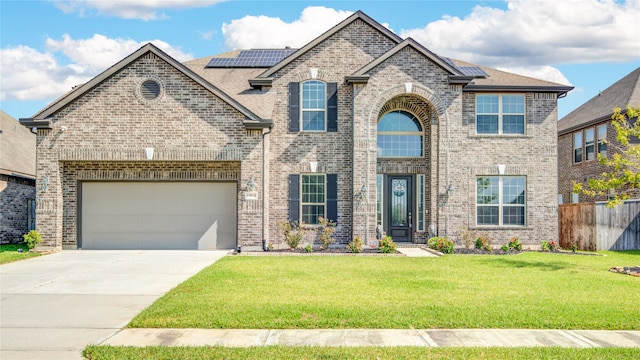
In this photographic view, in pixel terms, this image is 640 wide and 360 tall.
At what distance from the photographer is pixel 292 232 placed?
1962 centimetres

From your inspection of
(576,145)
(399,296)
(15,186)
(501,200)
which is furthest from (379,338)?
(576,145)

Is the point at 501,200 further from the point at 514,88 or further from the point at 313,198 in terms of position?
the point at 313,198

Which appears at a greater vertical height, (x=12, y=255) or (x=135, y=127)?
(x=135, y=127)

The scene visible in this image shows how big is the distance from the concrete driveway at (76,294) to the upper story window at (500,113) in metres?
10.4

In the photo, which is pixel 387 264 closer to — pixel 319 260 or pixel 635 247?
pixel 319 260

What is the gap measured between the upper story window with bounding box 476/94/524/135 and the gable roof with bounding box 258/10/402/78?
388 cm

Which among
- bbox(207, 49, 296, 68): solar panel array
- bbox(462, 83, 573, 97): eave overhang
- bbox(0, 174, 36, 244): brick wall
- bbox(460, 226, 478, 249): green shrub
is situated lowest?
bbox(460, 226, 478, 249): green shrub

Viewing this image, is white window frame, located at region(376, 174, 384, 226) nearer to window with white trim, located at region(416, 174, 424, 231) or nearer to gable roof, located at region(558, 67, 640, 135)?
window with white trim, located at region(416, 174, 424, 231)

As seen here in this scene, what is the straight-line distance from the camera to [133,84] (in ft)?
59.8

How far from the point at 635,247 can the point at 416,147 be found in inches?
356

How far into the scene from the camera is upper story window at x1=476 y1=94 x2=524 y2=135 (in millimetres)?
20734

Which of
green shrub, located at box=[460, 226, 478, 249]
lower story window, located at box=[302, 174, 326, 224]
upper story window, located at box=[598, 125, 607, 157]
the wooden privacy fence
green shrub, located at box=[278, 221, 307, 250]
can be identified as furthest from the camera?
upper story window, located at box=[598, 125, 607, 157]

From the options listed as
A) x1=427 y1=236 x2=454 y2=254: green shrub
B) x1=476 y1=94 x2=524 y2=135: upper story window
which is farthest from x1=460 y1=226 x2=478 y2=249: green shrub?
x1=476 y1=94 x2=524 y2=135: upper story window

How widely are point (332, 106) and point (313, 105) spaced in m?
0.68
